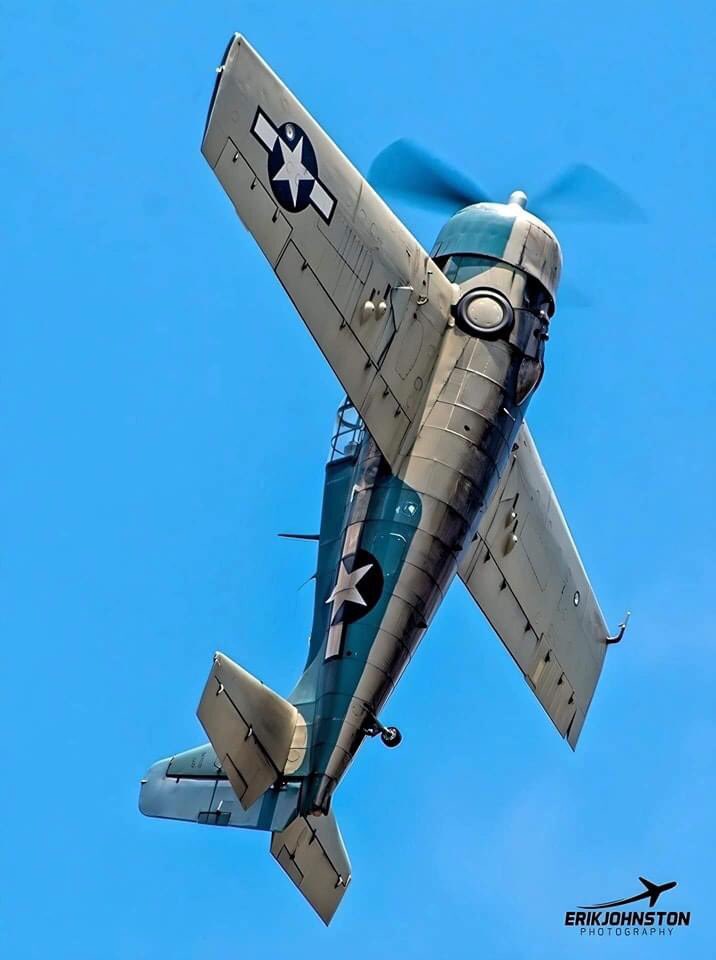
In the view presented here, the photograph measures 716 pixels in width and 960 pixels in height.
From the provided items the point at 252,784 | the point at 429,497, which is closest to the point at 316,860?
the point at 252,784

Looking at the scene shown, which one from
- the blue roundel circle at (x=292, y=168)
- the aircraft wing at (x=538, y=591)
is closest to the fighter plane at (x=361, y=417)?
the blue roundel circle at (x=292, y=168)

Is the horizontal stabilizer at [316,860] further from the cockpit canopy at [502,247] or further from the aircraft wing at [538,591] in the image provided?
the cockpit canopy at [502,247]

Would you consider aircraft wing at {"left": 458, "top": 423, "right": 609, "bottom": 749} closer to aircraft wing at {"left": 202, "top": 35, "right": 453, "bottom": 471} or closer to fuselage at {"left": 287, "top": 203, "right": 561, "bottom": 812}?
fuselage at {"left": 287, "top": 203, "right": 561, "bottom": 812}

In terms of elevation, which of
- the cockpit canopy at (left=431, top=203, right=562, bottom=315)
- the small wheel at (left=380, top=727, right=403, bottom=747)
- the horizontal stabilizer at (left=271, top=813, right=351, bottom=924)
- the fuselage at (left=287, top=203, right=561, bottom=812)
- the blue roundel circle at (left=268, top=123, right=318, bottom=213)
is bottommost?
the horizontal stabilizer at (left=271, top=813, right=351, bottom=924)

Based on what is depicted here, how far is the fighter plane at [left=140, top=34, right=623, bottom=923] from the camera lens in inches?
856

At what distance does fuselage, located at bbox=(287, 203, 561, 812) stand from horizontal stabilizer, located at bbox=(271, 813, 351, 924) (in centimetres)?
112

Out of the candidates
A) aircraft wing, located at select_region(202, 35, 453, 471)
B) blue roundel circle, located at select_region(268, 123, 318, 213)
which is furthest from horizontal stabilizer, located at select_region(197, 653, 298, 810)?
blue roundel circle, located at select_region(268, 123, 318, 213)

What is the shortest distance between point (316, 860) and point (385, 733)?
7.65 feet

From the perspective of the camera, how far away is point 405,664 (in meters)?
22.5

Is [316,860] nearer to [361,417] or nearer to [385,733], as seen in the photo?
[385,733]

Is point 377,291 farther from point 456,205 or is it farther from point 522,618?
point 522,618

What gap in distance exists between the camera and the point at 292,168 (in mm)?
21984

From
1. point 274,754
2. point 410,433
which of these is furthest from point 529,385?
point 274,754

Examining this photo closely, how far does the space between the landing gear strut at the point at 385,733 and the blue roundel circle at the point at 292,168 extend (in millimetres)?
6791
